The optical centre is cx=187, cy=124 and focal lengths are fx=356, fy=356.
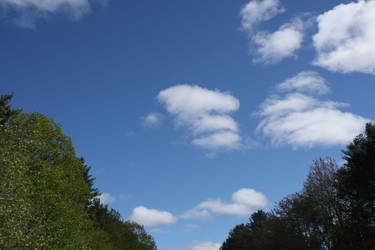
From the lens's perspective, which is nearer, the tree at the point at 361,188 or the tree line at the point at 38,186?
the tree line at the point at 38,186

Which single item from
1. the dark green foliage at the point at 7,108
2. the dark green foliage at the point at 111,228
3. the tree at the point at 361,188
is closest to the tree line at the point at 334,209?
the tree at the point at 361,188

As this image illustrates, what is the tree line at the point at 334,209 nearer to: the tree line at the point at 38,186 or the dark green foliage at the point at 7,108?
the tree line at the point at 38,186

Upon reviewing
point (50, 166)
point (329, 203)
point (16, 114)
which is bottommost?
point (329, 203)

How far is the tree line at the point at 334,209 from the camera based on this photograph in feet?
146

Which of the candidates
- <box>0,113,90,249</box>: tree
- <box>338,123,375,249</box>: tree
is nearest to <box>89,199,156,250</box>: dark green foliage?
<box>0,113,90,249</box>: tree

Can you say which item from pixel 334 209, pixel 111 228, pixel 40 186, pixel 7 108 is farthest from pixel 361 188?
pixel 111 228

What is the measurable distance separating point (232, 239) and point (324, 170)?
83.9 meters

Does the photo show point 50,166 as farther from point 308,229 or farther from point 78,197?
point 308,229

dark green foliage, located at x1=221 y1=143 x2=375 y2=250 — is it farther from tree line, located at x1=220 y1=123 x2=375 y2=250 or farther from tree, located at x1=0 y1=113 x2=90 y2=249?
tree, located at x1=0 y1=113 x2=90 y2=249

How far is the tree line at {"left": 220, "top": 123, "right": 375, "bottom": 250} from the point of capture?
44.6m

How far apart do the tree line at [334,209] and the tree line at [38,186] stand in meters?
33.7

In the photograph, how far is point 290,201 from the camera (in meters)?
66.0

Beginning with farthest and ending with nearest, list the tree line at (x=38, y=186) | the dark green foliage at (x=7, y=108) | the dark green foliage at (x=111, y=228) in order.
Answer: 1. the dark green foliage at (x=111, y=228)
2. the dark green foliage at (x=7, y=108)
3. the tree line at (x=38, y=186)

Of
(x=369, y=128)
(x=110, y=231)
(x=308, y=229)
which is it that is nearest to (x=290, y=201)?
(x=308, y=229)
